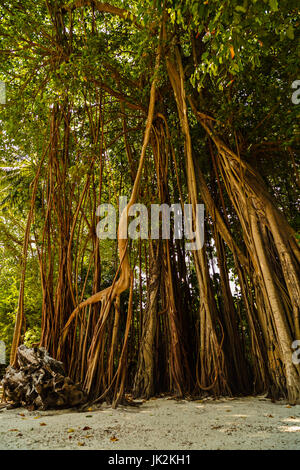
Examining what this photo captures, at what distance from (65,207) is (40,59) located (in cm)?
154

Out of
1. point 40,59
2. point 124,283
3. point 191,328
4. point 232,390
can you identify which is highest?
point 40,59

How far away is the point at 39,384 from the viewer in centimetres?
235

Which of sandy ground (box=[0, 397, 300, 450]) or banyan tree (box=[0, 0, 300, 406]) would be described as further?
banyan tree (box=[0, 0, 300, 406])

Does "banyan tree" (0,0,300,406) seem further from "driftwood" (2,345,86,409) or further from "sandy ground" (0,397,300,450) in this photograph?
"sandy ground" (0,397,300,450)

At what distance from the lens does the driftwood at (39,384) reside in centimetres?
232

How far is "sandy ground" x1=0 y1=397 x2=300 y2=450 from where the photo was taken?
1.43 metres

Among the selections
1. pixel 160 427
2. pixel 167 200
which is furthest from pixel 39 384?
pixel 167 200

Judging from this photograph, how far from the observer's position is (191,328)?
11.1 feet

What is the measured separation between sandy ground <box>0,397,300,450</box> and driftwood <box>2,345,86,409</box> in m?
0.10

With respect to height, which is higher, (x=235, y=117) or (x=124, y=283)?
(x=235, y=117)

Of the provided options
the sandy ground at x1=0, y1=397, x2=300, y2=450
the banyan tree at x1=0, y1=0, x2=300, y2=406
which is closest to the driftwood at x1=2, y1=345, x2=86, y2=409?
the sandy ground at x1=0, y1=397, x2=300, y2=450

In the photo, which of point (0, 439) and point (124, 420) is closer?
point (0, 439)

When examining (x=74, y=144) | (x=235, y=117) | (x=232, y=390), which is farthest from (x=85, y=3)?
(x=232, y=390)

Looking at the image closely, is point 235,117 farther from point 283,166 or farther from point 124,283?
point 124,283
